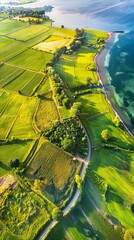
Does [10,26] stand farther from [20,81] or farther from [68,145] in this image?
[68,145]

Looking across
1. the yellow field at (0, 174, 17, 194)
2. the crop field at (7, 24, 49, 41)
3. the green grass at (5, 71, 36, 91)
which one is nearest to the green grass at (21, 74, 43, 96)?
the green grass at (5, 71, 36, 91)

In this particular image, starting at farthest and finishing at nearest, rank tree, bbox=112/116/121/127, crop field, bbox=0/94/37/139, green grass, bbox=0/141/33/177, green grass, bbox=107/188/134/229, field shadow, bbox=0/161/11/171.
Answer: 1. tree, bbox=112/116/121/127
2. crop field, bbox=0/94/37/139
3. green grass, bbox=0/141/33/177
4. field shadow, bbox=0/161/11/171
5. green grass, bbox=107/188/134/229

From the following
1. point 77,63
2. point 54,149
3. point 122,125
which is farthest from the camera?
point 77,63

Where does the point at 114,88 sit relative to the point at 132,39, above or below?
below

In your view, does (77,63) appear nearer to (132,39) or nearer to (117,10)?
(132,39)

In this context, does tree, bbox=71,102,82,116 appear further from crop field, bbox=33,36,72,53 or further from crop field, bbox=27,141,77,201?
crop field, bbox=33,36,72,53

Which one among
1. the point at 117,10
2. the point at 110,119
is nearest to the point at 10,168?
the point at 110,119

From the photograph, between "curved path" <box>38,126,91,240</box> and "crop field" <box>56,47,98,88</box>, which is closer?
"curved path" <box>38,126,91,240</box>

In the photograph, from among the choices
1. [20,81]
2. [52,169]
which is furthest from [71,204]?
[20,81]
